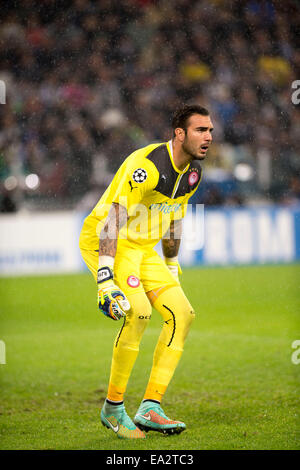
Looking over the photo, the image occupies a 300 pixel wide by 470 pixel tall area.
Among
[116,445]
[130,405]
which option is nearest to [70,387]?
[130,405]

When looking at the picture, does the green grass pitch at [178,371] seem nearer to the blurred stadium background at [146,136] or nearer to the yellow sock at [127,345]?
the blurred stadium background at [146,136]

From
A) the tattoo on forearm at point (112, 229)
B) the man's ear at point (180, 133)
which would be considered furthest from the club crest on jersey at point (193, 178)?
the tattoo on forearm at point (112, 229)

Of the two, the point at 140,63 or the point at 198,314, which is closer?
the point at 198,314

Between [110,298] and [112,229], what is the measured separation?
0.46 metres

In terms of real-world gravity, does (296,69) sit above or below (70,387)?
above

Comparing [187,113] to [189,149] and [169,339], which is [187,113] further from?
[169,339]

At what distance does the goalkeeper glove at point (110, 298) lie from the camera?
12.4 ft

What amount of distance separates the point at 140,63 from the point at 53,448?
12601mm

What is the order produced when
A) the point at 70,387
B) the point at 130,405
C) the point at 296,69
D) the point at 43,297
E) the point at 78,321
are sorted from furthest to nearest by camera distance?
the point at 296,69, the point at 43,297, the point at 78,321, the point at 70,387, the point at 130,405

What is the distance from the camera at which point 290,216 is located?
534 inches

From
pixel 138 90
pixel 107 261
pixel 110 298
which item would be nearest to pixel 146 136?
pixel 138 90

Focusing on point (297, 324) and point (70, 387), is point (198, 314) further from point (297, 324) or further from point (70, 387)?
point (70, 387)

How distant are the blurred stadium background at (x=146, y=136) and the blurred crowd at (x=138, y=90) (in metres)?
0.03

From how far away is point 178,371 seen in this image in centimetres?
598
